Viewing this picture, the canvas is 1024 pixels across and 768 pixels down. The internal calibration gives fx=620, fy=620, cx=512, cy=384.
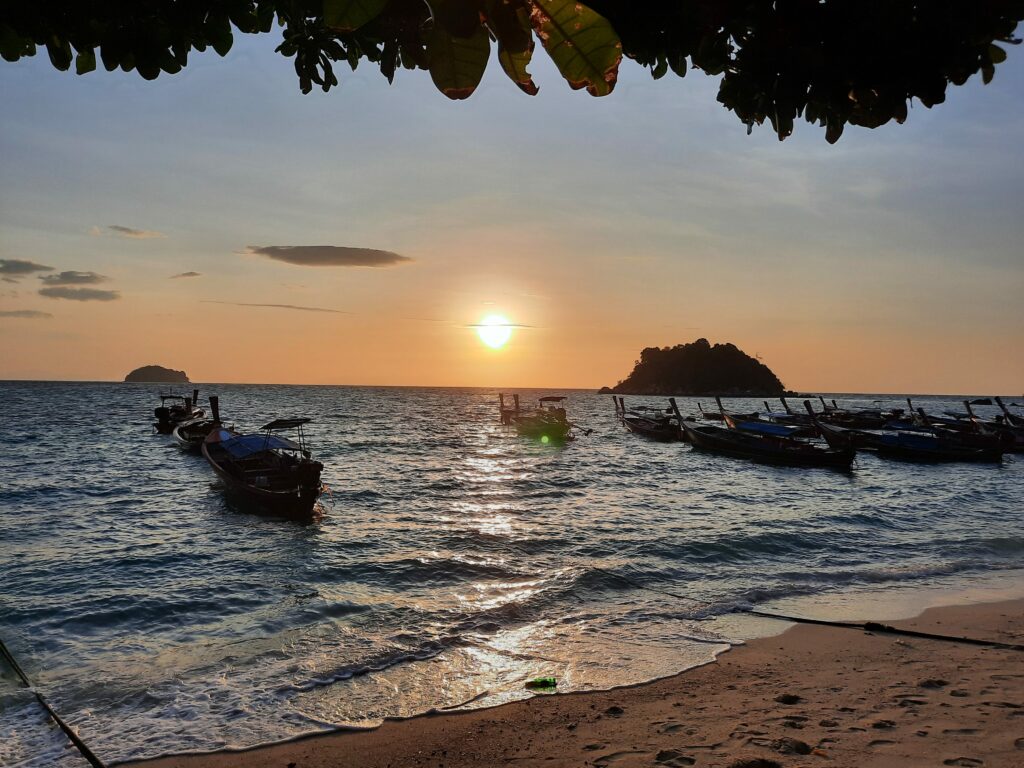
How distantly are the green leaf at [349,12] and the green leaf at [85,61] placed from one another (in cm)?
162

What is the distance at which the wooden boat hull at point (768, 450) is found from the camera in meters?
38.5

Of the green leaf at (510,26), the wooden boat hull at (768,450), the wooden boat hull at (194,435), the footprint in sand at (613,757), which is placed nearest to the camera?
the green leaf at (510,26)

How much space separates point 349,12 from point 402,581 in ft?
50.6

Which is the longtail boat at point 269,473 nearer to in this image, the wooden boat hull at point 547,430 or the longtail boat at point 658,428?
the wooden boat hull at point 547,430

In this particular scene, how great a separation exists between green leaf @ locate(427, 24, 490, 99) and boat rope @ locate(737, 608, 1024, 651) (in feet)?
42.2

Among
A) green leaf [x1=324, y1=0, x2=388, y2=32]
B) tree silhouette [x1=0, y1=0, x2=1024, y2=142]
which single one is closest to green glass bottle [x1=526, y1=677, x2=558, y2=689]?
tree silhouette [x1=0, y1=0, x2=1024, y2=142]

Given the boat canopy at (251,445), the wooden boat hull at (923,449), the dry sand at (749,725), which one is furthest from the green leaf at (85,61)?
the wooden boat hull at (923,449)

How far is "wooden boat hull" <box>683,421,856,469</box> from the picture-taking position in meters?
38.5

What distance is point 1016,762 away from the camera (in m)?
6.01

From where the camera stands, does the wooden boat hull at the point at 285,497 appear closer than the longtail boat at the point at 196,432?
Yes

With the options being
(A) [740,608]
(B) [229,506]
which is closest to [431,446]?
(B) [229,506]

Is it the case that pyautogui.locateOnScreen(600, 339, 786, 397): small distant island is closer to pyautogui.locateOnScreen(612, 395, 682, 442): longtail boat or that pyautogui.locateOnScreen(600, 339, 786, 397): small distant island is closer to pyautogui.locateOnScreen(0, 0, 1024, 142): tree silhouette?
pyautogui.locateOnScreen(612, 395, 682, 442): longtail boat

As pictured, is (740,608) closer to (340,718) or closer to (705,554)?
(705,554)

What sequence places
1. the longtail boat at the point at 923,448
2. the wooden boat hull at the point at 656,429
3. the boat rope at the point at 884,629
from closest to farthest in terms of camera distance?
the boat rope at the point at 884,629, the longtail boat at the point at 923,448, the wooden boat hull at the point at 656,429
